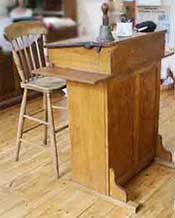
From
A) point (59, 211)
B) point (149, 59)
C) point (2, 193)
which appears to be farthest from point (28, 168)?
point (149, 59)

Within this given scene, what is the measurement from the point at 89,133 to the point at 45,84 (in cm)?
53

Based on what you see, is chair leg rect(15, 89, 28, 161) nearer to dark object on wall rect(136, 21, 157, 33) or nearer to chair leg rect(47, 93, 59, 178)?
chair leg rect(47, 93, 59, 178)

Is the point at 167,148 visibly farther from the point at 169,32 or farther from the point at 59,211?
the point at 169,32

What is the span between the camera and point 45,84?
233cm

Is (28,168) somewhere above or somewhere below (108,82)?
below

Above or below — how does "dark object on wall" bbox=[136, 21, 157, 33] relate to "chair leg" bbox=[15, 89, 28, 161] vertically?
above

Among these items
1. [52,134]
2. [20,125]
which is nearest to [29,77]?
[20,125]

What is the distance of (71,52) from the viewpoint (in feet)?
6.34

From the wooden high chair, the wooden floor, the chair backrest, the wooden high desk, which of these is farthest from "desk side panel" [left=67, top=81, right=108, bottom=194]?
the chair backrest

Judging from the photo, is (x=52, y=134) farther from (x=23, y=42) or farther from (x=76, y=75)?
(x=23, y=42)

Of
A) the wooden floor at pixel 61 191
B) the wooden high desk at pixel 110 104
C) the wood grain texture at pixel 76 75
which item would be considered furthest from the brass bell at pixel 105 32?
the wooden floor at pixel 61 191

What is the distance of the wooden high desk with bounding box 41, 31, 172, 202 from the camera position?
1854 mm

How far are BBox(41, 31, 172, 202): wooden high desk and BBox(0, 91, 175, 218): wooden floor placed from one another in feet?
0.30

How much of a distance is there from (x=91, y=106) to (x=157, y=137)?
0.73 m
